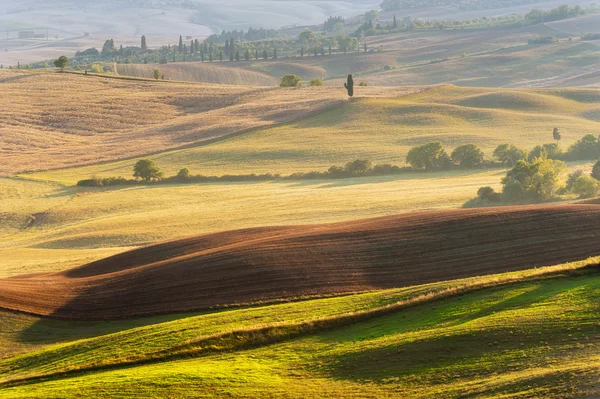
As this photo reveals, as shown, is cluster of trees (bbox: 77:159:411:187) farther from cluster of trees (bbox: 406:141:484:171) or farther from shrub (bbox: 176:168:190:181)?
cluster of trees (bbox: 406:141:484:171)

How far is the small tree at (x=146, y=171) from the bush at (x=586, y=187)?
43.4 meters

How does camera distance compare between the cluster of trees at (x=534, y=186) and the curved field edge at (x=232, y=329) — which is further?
the cluster of trees at (x=534, y=186)

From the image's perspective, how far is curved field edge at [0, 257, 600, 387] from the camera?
91.5 feet

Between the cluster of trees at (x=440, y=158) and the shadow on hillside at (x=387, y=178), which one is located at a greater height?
the cluster of trees at (x=440, y=158)

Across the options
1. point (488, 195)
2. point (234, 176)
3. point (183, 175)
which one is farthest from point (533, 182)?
point (183, 175)

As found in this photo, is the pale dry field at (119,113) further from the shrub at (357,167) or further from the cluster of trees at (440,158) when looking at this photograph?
the cluster of trees at (440,158)

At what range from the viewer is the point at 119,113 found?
136m

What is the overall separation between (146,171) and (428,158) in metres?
30.4

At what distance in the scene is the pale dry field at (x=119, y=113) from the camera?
364 ft

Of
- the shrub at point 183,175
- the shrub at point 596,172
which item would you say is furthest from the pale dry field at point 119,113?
the shrub at point 596,172

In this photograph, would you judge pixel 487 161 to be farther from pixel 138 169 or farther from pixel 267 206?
pixel 138 169

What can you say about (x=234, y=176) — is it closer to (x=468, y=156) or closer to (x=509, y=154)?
(x=468, y=156)

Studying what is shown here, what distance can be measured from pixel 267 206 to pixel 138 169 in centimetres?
2433

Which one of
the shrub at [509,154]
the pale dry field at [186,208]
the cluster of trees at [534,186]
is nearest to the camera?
the pale dry field at [186,208]
